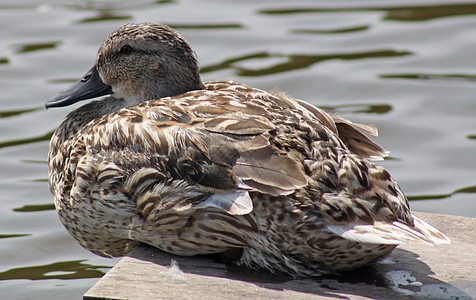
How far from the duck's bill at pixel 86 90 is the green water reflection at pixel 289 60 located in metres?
4.40

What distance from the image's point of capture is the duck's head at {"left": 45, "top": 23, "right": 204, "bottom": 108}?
18.1 feet

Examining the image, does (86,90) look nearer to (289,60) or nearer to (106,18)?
(289,60)

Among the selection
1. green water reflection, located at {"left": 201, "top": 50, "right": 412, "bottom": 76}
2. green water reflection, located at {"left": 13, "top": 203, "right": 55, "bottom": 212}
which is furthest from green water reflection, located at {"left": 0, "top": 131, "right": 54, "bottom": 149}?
green water reflection, located at {"left": 201, "top": 50, "right": 412, "bottom": 76}

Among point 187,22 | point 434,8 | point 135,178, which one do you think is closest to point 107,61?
point 135,178

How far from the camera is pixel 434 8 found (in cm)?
1207

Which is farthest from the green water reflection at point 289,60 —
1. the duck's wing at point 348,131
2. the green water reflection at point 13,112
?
the duck's wing at point 348,131

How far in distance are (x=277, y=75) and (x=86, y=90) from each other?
15.6 feet

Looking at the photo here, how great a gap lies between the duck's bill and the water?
1.49m

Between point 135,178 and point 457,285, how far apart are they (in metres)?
1.76

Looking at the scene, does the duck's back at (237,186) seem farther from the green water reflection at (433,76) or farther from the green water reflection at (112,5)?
the green water reflection at (112,5)

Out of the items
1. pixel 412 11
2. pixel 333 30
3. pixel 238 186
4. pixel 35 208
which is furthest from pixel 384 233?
pixel 412 11

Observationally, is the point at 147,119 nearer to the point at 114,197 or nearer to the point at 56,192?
the point at 114,197

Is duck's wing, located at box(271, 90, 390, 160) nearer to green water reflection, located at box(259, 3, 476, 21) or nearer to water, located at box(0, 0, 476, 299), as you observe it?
water, located at box(0, 0, 476, 299)

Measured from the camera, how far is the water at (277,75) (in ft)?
25.0
